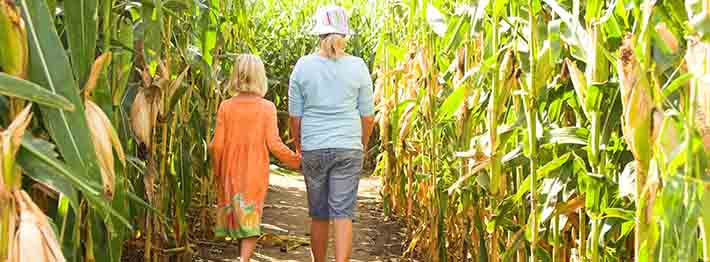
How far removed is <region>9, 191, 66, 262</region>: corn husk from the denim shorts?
321 cm

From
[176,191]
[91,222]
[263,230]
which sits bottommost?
[263,230]

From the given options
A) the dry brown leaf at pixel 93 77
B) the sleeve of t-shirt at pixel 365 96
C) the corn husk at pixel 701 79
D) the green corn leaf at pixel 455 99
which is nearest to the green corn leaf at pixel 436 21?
the green corn leaf at pixel 455 99

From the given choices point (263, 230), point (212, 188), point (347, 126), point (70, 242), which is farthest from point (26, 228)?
point (263, 230)

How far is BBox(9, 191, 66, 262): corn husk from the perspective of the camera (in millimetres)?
1159

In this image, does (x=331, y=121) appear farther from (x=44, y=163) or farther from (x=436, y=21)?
(x=44, y=163)

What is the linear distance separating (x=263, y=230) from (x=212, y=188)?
75cm

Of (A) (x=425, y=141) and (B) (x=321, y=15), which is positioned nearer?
(B) (x=321, y=15)

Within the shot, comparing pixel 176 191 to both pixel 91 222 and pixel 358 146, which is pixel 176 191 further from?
pixel 91 222

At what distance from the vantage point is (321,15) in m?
4.43

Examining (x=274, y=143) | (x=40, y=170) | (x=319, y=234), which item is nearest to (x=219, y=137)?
(x=274, y=143)

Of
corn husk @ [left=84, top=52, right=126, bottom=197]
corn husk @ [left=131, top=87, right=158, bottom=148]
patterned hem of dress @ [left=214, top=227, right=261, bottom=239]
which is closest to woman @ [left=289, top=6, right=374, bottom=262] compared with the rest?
patterned hem of dress @ [left=214, top=227, right=261, bottom=239]

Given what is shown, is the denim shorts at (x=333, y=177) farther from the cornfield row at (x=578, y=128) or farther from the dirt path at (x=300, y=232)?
the dirt path at (x=300, y=232)

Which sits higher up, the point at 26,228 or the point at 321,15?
the point at 321,15

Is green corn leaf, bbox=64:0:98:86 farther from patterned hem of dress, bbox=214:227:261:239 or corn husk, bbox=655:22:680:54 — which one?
patterned hem of dress, bbox=214:227:261:239
